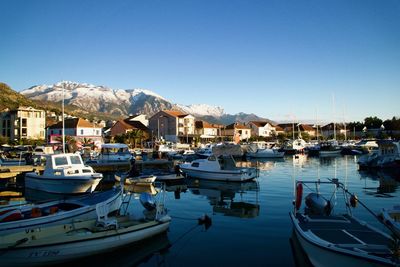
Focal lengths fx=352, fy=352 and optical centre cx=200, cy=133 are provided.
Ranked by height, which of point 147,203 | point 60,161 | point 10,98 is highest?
point 10,98

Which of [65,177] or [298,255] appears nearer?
[298,255]

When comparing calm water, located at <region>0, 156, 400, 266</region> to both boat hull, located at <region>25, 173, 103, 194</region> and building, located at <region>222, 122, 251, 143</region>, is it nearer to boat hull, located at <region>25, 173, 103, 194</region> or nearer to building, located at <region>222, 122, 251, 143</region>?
boat hull, located at <region>25, 173, 103, 194</region>

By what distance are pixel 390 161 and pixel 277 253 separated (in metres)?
41.3

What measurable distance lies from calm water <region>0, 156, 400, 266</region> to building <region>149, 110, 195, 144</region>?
85.4m

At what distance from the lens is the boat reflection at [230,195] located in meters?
21.7

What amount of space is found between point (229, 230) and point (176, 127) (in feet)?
328

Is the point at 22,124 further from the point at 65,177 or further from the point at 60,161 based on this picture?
the point at 65,177

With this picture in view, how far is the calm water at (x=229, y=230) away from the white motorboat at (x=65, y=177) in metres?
6.40

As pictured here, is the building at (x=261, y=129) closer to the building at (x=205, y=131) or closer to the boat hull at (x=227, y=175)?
the building at (x=205, y=131)

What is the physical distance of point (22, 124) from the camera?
94.4 metres

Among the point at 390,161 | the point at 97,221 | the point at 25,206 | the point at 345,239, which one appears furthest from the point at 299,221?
the point at 390,161

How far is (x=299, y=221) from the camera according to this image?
14.5 meters

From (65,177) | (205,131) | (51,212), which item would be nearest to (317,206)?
(51,212)

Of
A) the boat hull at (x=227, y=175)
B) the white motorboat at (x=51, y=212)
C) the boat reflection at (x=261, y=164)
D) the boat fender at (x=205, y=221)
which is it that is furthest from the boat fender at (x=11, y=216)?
the boat reflection at (x=261, y=164)
